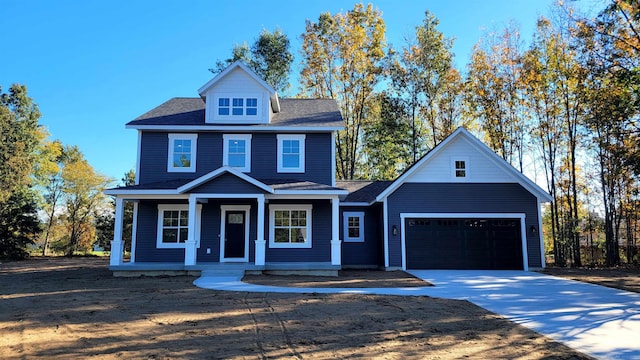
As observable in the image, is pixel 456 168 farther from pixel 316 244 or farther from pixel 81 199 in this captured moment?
pixel 81 199

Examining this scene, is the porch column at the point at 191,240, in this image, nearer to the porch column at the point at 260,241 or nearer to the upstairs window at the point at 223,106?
the porch column at the point at 260,241

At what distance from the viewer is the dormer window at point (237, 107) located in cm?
1631

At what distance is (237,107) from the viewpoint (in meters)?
16.4

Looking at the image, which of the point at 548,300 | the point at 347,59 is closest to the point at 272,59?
the point at 347,59

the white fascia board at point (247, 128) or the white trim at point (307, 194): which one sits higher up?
the white fascia board at point (247, 128)

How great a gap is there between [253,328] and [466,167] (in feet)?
41.1

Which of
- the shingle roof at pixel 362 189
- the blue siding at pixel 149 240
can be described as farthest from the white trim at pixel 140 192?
the shingle roof at pixel 362 189

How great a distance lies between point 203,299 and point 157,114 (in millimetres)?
10171

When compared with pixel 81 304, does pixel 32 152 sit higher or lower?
higher

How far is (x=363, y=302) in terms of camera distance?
8.72 meters

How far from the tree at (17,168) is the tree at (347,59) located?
61.9 feet

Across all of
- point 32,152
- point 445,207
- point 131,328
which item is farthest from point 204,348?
point 32,152

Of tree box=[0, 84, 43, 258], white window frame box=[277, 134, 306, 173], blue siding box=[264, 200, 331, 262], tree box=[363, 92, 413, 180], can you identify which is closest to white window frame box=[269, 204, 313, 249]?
blue siding box=[264, 200, 331, 262]

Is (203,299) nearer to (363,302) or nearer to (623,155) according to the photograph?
(363,302)
